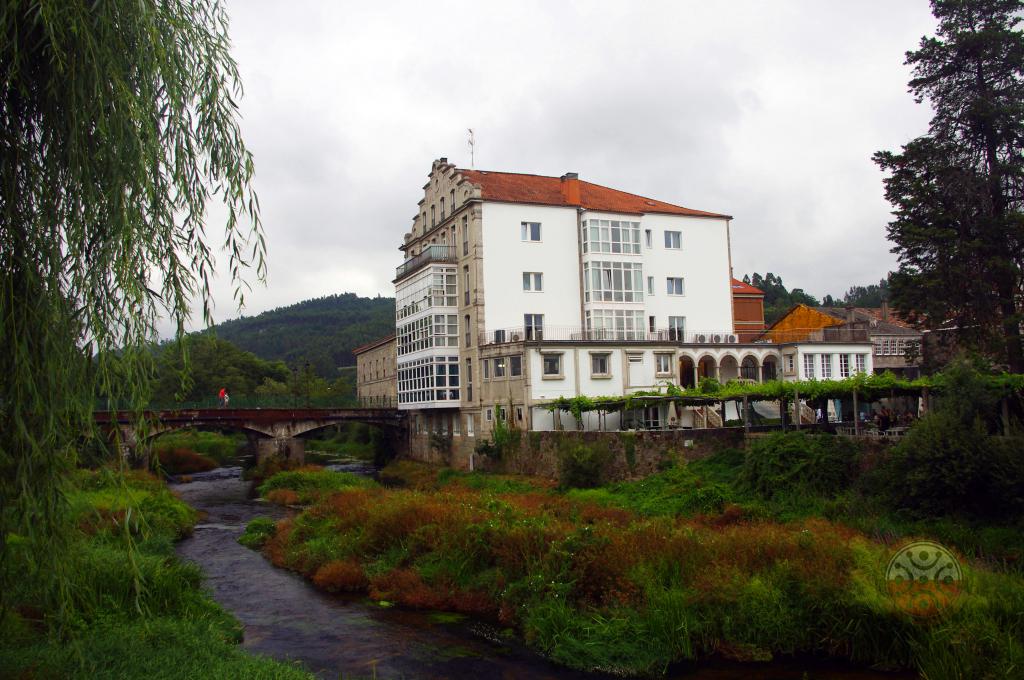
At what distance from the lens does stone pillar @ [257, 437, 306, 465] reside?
53.4 meters

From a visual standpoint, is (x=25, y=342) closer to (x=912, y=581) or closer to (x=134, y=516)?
(x=134, y=516)

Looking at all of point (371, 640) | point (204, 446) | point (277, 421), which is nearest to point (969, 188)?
point (371, 640)

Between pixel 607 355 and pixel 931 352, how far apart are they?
1710cm

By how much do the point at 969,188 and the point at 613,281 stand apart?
884 inches

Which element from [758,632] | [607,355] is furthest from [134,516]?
[607,355]

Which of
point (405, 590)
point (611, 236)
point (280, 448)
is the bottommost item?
point (405, 590)

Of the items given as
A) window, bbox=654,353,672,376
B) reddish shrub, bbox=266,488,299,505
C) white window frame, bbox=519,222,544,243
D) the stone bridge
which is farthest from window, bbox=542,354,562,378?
the stone bridge

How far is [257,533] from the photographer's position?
95.4 ft

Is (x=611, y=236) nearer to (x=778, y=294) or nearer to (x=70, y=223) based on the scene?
(x=70, y=223)

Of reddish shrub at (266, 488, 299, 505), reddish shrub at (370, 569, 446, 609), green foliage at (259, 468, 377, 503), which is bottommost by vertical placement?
reddish shrub at (370, 569, 446, 609)

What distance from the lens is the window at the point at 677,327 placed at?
49.8 metres

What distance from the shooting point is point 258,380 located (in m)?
111

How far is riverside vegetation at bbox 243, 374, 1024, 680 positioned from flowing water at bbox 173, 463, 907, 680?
0.60 m

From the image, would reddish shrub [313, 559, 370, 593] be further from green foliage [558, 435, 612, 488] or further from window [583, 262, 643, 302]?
window [583, 262, 643, 302]
